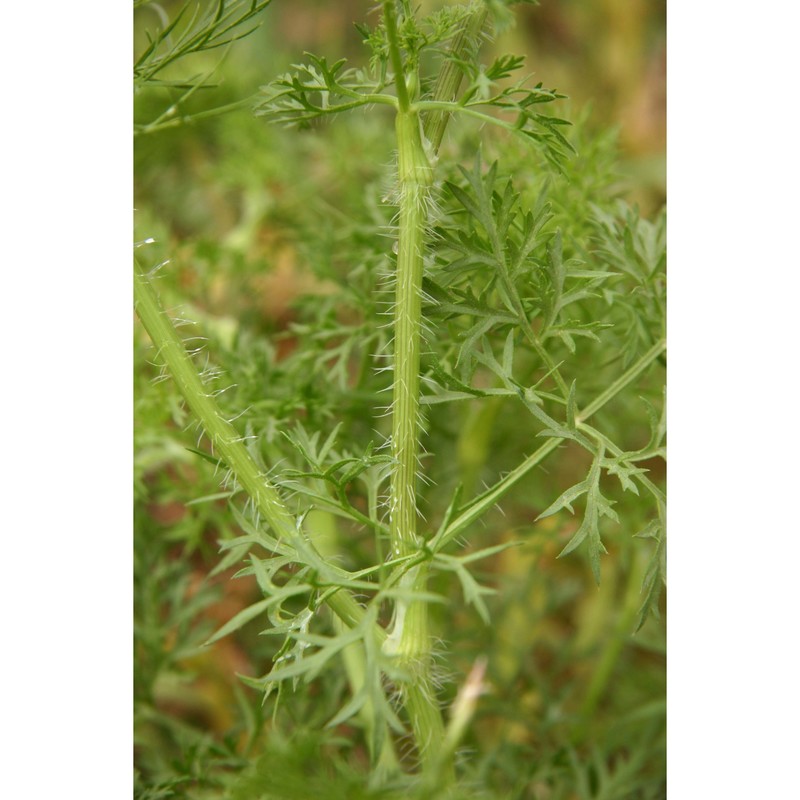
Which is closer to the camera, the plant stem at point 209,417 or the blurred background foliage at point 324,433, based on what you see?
the plant stem at point 209,417

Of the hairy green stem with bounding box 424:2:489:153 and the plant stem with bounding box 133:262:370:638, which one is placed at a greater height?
the hairy green stem with bounding box 424:2:489:153

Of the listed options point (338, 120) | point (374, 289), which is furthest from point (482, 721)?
point (338, 120)

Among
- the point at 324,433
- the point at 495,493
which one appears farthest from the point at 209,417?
the point at 324,433

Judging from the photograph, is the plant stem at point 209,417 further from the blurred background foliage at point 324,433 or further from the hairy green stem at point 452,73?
the hairy green stem at point 452,73

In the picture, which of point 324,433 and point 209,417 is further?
point 324,433

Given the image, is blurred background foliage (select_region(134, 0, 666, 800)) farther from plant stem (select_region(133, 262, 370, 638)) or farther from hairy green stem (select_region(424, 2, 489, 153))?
hairy green stem (select_region(424, 2, 489, 153))

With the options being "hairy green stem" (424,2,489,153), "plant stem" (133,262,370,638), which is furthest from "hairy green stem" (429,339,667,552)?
"hairy green stem" (424,2,489,153)

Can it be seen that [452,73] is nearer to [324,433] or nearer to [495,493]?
[495,493]

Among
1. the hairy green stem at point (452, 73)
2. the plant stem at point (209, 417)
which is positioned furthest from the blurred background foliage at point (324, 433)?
the hairy green stem at point (452, 73)
